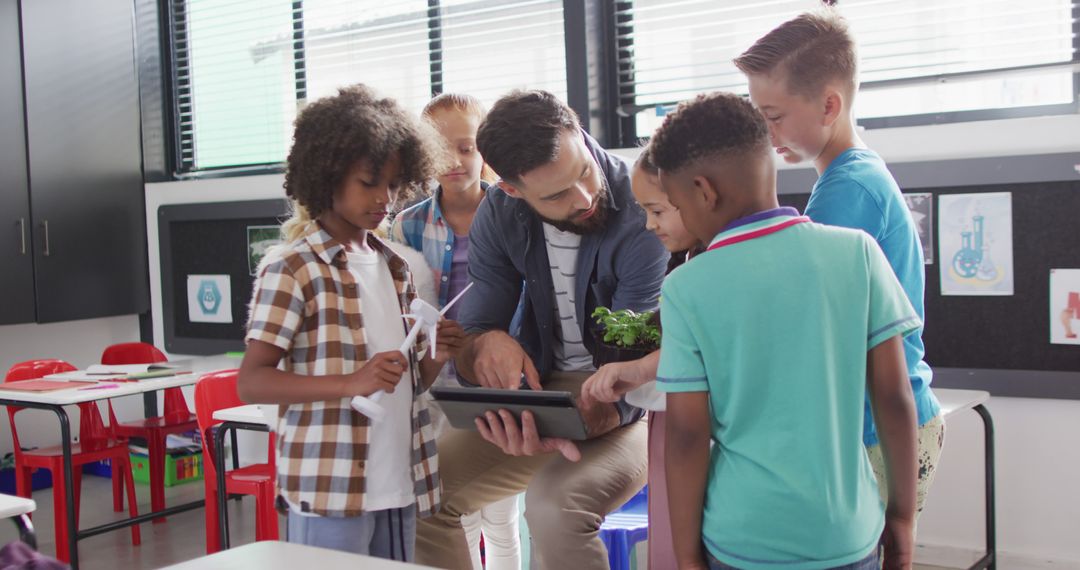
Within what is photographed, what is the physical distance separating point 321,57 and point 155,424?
71.2 inches

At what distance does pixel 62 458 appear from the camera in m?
3.57

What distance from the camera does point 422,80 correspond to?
14.4ft

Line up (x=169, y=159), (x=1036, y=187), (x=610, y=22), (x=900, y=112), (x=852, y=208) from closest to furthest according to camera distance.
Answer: (x=852, y=208) → (x=1036, y=187) → (x=900, y=112) → (x=610, y=22) → (x=169, y=159)

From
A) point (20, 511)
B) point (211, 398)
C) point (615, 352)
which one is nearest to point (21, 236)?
point (211, 398)

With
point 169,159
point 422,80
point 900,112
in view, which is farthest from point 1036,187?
point 169,159

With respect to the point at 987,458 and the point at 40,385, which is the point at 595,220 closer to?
the point at 987,458

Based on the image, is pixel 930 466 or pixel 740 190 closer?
pixel 740 190

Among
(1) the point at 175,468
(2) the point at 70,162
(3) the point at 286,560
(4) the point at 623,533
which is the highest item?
(2) the point at 70,162

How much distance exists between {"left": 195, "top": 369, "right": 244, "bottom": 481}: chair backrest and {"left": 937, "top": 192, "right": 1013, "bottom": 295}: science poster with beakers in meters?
2.23

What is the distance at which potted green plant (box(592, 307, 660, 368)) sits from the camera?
1721mm

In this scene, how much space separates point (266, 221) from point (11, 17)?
1.42 m

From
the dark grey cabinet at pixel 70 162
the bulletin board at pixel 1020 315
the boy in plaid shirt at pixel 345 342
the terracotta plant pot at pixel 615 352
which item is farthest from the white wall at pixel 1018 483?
the dark grey cabinet at pixel 70 162

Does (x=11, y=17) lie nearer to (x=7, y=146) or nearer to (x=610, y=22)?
(x=7, y=146)

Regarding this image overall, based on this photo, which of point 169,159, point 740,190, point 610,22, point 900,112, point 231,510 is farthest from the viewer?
point 169,159
